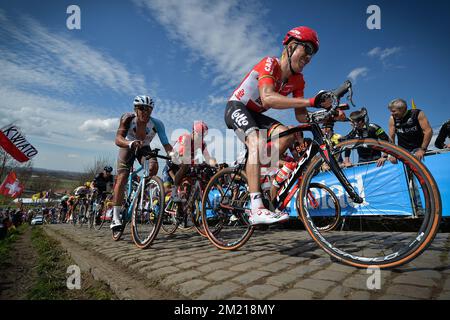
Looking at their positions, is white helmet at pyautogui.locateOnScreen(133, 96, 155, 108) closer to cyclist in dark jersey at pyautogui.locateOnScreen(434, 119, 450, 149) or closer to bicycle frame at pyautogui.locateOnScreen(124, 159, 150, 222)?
bicycle frame at pyautogui.locateOnScreen(124, 159, 150, 222)

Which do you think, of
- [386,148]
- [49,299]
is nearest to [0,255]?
[49,299]

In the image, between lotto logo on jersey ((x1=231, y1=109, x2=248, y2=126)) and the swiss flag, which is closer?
lotto logo on jersey ((x1=231, y1=109, x2=248, y2=126))

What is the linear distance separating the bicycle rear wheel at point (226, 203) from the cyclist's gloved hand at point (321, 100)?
1.49 metres

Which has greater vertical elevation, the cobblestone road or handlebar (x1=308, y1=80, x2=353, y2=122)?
handlebar (x1=308, y1=80, x2=353, y2=122)

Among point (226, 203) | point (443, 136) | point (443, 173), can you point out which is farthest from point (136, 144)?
point (443, 136)

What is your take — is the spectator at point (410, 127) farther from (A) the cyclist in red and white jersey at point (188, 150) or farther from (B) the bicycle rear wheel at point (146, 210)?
(B) the bicycle rear wheel at point (146, 210)

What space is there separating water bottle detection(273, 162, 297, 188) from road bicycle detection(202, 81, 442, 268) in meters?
0.07

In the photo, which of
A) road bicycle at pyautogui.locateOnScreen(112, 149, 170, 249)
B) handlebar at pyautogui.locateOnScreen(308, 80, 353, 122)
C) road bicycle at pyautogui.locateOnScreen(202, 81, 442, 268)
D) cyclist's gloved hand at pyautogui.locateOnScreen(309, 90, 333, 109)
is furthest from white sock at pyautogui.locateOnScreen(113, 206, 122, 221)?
cyclist's gloved hand at pyautogui.locateOnScreen(309, 90, 333, 109)

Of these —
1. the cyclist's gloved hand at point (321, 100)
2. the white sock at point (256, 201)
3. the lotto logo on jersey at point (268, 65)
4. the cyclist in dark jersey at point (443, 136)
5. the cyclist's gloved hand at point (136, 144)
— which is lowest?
the white sock at point (256, 201)

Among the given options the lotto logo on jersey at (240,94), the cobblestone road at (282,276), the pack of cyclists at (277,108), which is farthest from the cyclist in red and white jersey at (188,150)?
the cobblestone road at (282,276)

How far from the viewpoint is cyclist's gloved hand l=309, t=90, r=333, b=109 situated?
225 centimetres

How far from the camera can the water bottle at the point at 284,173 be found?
2.97 m

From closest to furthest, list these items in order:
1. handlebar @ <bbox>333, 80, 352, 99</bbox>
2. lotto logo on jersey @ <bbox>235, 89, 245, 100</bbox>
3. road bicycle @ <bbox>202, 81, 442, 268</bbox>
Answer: road bicycle @ <bbox>202, 81, 442, 268</bbox> < handlebar @ <bbox>333, 80, 352, 99</bbox> < lotto logo on jersey @ <bbox>235, 89, 245, 100</bbox>
